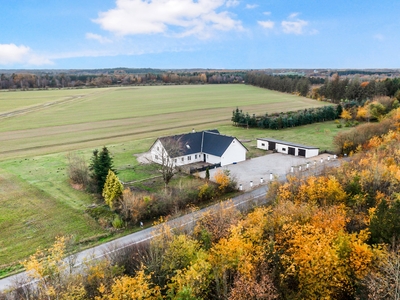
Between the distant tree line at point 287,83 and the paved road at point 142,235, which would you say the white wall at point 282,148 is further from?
the distant tree line at point 287,83

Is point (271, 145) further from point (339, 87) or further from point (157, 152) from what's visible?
point (339, 87)

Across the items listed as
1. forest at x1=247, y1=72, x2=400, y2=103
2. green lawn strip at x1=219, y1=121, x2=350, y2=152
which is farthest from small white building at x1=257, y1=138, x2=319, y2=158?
forest at x1=247, y1=72, x2=400, y2=103

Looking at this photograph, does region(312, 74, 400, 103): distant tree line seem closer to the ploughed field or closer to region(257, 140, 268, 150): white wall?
the ploughed field

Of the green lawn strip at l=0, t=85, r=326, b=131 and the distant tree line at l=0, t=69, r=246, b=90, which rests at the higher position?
the distant tree line at l=0, t=69, r=246, b=90

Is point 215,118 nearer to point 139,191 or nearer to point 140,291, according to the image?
point 139,191

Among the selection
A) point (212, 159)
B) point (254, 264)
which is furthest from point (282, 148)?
point (254, 264)

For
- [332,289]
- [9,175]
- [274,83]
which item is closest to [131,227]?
[332,289]

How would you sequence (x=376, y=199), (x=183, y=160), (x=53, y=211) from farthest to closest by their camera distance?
(x=183, y=160)
(x=53, y=211)
(x=376, y=199)

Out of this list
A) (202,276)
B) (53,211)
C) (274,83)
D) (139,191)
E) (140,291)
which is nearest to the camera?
(140,291)
